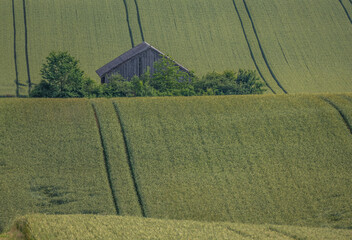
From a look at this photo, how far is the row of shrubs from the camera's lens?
93.7ft

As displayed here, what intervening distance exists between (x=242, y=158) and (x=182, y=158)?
2884mm

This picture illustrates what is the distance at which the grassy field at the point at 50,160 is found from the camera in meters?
19.1

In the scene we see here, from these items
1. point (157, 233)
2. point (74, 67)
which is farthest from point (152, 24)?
point (157, 233)

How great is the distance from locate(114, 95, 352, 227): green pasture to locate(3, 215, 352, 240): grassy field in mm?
2746

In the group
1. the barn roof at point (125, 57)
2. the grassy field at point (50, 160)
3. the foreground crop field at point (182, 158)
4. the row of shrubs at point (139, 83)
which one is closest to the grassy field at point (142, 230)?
the foreground crop field at point (182, 158)

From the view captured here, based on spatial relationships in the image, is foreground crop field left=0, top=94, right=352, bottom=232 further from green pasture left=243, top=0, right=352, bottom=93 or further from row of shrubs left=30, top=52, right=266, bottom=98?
green pasture left=243, top=0, right=352, bottom=93

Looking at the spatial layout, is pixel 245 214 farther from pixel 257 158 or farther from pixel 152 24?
pixel 152 24

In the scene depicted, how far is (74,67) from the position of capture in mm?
29266

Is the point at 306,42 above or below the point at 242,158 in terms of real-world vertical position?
above

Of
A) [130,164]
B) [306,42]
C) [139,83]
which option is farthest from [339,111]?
[306,42]

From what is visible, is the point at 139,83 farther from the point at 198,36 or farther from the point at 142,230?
the point at 198,36

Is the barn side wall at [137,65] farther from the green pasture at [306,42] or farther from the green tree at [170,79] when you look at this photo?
the green pasture at [306,42]

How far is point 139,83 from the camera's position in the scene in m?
29.7

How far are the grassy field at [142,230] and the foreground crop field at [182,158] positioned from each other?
8.80 ft
